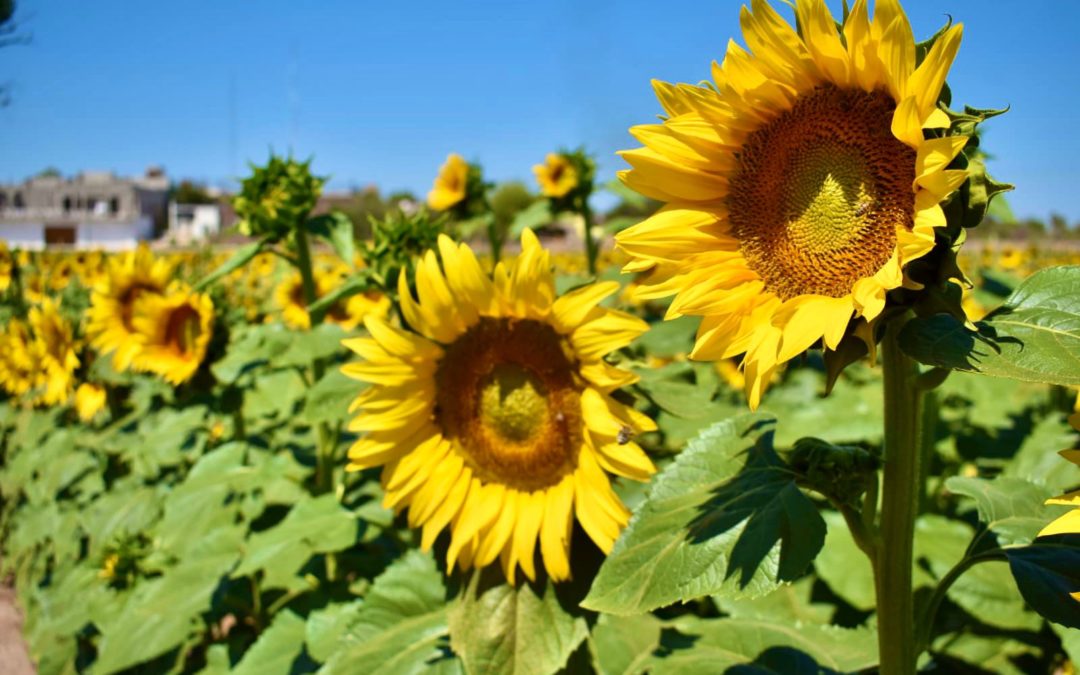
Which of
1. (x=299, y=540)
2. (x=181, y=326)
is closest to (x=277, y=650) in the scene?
(x=299, y=540)

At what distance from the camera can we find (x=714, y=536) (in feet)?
3.57

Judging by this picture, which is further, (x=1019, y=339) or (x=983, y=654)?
(x=983, y=654)

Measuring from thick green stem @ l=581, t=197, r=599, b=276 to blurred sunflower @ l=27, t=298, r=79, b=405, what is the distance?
2373 mm

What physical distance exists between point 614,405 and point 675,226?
0.43 m

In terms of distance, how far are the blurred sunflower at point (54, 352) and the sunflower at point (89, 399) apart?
0.07m

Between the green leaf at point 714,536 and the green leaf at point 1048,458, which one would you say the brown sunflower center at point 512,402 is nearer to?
the green leaf at point 714,536

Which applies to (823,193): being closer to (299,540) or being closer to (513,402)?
(513,402)

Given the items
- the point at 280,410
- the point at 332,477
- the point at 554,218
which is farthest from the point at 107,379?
the point at 554,218

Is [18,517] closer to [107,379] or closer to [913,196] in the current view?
[107,379]

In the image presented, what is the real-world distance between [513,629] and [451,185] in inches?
119

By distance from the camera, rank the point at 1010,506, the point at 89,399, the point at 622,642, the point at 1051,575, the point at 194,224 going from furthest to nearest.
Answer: the point at 194,224 < the point at 89,399 < the point at 622,642 < the point at 1010,506 < the point at 1051,575

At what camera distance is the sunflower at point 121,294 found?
3.26m

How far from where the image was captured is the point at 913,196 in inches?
36.6

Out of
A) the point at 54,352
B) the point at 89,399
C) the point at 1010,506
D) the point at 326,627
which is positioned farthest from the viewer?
the point at 54,352
